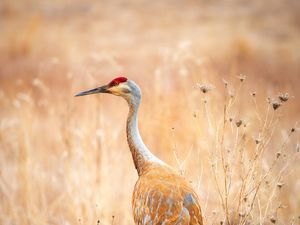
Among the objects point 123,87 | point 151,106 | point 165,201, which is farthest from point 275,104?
point 151,106

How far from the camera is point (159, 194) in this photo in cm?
357

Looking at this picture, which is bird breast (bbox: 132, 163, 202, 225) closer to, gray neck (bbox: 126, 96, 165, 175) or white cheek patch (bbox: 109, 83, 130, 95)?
gray neck (bbox: 126, 96, 165, 175)

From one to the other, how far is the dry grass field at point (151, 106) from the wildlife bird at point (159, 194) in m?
0.19

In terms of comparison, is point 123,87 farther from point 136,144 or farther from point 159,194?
point 159,194

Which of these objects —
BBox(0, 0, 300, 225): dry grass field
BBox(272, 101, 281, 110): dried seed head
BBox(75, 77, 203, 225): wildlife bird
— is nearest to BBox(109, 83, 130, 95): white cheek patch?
BBox(75, 77, 203, 225): wildlife bird

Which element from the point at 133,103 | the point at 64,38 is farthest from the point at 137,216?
the point at 64,38

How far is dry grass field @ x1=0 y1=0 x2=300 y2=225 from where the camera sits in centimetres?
423

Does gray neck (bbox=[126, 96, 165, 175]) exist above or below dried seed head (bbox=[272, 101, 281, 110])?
below

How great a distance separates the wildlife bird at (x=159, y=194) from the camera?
3.52 metres

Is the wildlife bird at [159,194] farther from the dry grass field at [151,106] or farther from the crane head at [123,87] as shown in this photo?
the dry grass field at [151,106]

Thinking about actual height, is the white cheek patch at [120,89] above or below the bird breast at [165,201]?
above

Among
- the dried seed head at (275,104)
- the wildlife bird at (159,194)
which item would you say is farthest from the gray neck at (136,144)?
the dried seed head at (275,104)

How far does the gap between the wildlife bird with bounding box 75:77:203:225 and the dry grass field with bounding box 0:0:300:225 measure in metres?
0.19

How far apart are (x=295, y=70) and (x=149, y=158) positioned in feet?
29.8
